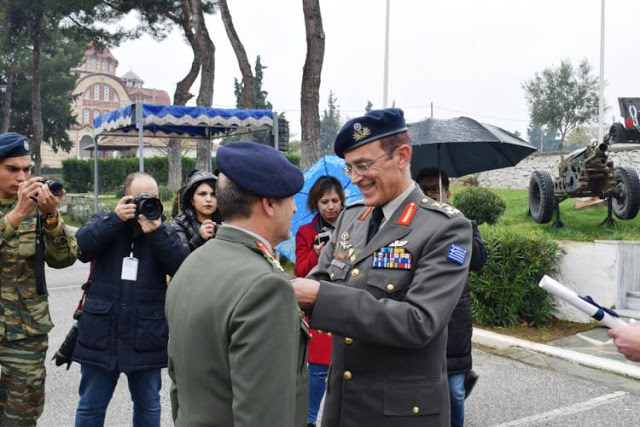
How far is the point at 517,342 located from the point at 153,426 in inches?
162

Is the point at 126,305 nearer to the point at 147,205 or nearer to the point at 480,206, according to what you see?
the point at 147,205

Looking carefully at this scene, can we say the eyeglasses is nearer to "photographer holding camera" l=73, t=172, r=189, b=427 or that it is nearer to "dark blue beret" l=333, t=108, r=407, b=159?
"dark blue beret" l=333, t=108, r=407, b=159

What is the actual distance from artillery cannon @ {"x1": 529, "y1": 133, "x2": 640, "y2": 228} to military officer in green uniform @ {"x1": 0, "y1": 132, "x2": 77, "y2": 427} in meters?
7.78

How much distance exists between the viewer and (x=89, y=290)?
3.28 meters

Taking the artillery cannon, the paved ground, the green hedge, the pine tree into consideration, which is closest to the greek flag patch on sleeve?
the paved ground

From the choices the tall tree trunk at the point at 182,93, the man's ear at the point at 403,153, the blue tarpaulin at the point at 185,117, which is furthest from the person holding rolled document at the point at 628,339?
the tall tree trunk at the point at 182,93

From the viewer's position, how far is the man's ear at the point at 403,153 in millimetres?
2133

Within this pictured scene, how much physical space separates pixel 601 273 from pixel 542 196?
2921 mm

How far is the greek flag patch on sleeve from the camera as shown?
6.34 ft

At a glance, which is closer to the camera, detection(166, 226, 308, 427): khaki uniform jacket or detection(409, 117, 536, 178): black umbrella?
detection(166, 226, 308, 427): khaki uniform jacket

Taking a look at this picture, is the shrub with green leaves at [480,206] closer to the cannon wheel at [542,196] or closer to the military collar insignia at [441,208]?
the cannon wheel at [542,196]

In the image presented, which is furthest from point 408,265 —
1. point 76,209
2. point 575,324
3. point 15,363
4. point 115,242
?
point 76,209

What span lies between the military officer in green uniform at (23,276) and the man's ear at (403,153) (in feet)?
6.19

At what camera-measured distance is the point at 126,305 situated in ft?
10.5
